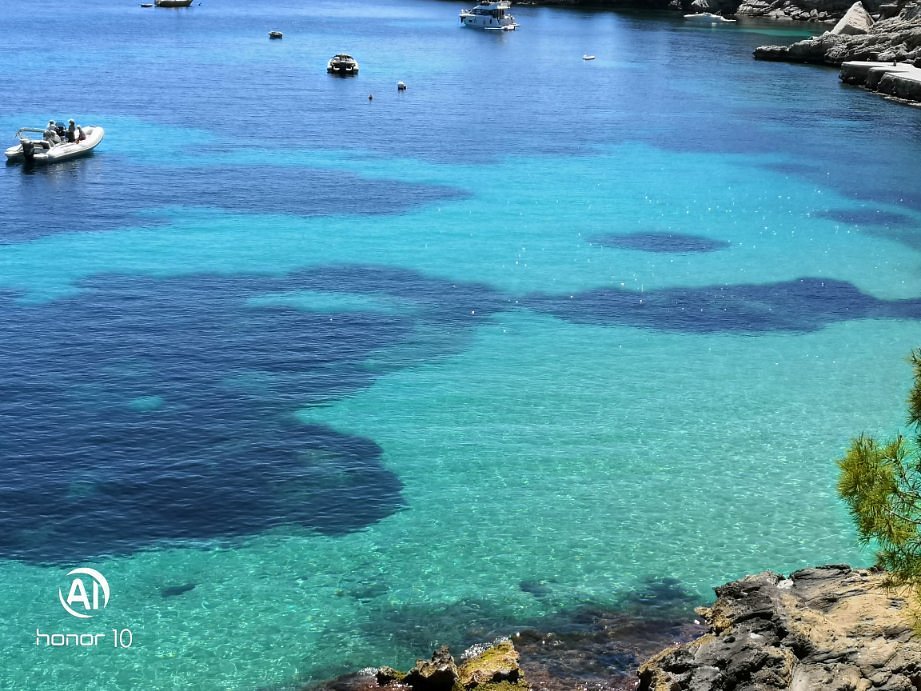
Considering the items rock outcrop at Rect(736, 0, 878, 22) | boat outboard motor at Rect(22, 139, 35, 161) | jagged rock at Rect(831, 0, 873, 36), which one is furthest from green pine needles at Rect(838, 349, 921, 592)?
rock outcrop at Rect(736, 0, 878, 22)

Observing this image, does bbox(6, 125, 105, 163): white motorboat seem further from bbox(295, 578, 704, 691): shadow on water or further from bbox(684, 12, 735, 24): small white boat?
A: bbox(684, 12, 735, 24): small white boat

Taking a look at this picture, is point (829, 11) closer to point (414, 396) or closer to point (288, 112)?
point (288, 112)

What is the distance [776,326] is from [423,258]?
1702 cm

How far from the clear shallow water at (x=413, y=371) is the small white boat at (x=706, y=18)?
97.7m

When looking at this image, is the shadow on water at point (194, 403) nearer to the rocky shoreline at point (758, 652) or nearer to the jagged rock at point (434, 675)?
the jagged rock at point (434, 675)

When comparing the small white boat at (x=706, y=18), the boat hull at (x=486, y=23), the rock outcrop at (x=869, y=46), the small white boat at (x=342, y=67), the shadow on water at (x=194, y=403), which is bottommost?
the shadow on water at (x=194, y=403)

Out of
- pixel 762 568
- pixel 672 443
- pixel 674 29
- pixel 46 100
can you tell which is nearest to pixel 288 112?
pixel 46 100

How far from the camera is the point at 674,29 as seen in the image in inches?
6447

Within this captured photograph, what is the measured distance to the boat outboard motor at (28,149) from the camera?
2581 inches

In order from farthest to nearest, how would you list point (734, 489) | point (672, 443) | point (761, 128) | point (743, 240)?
point (761, 128), point (743, 240), point (672, 443), point (734, 489)

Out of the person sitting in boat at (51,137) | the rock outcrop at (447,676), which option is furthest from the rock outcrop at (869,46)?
the rock outcrop at (447,676)

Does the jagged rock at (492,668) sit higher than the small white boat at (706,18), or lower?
lower

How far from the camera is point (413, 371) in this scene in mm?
38406

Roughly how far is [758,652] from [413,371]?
20545 mm
